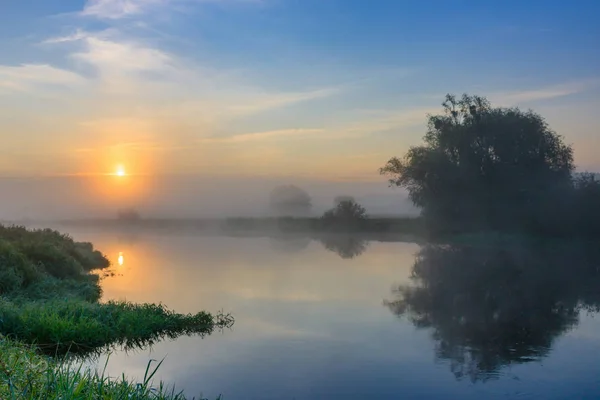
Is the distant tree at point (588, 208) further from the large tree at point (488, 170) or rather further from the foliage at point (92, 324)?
the foliage at point (92, 324)

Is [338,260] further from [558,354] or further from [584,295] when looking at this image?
[558,354]

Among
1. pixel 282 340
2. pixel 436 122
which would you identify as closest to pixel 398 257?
pixel 436 122

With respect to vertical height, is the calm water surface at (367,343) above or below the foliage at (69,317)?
below

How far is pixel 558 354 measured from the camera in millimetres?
13875

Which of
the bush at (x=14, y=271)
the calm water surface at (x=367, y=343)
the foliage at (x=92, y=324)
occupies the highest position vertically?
the bush at (x=14, y=271)

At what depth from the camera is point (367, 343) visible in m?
15.0

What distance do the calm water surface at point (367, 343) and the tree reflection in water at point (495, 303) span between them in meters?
0.07

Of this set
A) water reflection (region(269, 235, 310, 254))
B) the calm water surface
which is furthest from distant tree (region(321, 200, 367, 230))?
the calm water surface

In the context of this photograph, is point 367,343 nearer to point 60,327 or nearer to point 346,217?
point 60,327

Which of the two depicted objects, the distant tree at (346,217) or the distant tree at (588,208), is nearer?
the distant tree at (588,208)

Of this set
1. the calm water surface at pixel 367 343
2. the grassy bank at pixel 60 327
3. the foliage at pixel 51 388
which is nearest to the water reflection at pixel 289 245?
the calm water surface at pixel 367 343

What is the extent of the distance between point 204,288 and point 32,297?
26.6 feet

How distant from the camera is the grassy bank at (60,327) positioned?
695 centimetres

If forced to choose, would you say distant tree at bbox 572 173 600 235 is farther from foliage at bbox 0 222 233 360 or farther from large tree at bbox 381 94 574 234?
foliage at bbox 0 222 233 360
